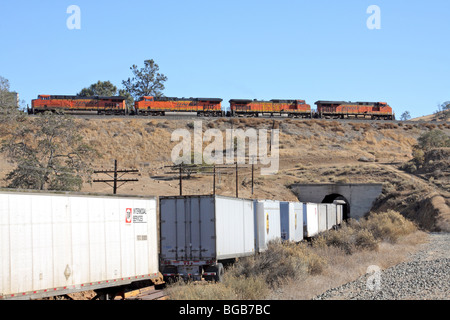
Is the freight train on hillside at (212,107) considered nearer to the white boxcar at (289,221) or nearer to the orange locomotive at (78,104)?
the orange locomotive at (78,104)

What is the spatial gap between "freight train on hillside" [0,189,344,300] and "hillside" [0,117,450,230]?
3052 cm

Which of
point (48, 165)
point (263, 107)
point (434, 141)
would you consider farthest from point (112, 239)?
point (434, 141)

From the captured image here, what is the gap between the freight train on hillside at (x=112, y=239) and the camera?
11008 millimetres

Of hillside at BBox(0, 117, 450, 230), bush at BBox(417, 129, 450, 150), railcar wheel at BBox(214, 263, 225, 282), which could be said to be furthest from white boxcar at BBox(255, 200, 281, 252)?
bush at BBox(417, 129, 450, 150)

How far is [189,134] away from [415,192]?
35472mm

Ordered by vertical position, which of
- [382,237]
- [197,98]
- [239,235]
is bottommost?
[382,237]

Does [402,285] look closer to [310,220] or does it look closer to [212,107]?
[310,220]

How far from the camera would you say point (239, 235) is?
65.4 ft

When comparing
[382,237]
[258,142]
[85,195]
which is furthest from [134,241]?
[258,142]

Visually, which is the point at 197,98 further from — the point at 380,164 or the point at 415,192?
the point at 415,192

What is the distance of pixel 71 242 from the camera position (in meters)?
12.5

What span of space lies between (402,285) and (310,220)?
18.4 m

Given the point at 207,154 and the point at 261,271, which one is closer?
the point at 261,271
